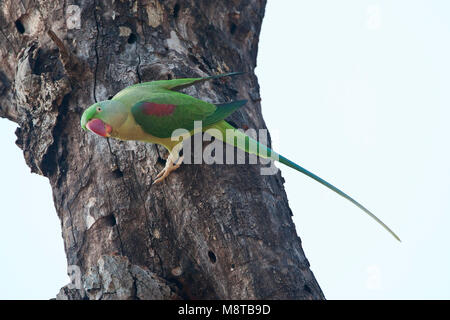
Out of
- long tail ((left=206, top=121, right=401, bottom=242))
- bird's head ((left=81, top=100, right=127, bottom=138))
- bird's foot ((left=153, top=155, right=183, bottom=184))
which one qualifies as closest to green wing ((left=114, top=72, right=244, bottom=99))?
bird's head ((left=81, top=100, right=127, bottom=138))

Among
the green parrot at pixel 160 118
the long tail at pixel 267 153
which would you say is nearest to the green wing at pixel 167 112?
the green parrot at pixel 160 118

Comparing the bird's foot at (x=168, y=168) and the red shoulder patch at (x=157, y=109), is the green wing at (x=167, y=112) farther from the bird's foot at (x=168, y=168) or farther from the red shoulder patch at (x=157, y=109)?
the bird's foot at (x=168, y=168)

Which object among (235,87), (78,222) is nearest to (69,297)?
(78,222)

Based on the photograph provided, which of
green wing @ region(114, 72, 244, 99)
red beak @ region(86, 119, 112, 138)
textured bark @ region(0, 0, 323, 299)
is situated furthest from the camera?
green wing @ region(114, 72, 244, 99)

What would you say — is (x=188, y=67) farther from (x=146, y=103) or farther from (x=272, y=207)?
(x=272, y=207)

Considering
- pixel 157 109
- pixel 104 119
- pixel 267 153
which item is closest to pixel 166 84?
pixel 157 109

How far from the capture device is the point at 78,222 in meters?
3.38

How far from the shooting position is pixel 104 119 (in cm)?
317

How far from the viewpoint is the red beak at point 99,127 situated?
10.4ft

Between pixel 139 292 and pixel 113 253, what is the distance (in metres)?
0.39

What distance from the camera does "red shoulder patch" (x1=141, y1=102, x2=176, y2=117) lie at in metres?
3.25

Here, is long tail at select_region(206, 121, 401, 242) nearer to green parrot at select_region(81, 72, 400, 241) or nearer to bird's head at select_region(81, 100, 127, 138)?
green parrot at select_region(81, 72, 400, 241)

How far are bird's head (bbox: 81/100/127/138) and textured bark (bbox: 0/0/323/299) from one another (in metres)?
0.26

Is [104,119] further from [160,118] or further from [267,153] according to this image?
[267,153]
